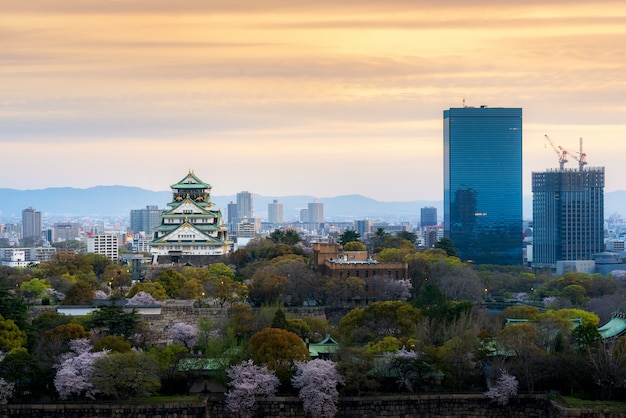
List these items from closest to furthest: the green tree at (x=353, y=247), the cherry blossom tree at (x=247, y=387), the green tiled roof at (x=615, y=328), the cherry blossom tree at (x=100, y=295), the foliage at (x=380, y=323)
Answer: the cherry blossom tree at (x=247, y=387) < the green tiled roof at (x=615, y=328) < the foliage at (x=380, y=323) < the cherry blossom tree at (x=100, y=295) < the green tree at (x=353, y=247)

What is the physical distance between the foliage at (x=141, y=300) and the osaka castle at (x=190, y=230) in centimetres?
2945

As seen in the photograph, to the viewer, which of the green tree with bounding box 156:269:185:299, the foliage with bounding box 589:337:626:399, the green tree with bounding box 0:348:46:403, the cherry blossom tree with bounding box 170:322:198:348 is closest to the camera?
the foliage with bounding box 589:337:626:399

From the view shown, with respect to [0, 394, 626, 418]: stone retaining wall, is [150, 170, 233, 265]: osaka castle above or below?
above

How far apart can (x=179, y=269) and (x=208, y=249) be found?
42.9ft

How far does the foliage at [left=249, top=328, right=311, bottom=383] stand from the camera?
51312 millimetres

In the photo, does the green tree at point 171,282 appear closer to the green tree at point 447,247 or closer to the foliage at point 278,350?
the foliage at point 278,350

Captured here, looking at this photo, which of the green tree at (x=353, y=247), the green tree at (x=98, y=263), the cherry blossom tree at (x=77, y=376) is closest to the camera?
the cherry blossom tree at (x=77, y=376)

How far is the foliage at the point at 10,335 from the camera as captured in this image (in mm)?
53362

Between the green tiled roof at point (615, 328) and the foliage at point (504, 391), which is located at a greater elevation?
the green tiled roof at point (615, 328)

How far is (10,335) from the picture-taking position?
177 feet

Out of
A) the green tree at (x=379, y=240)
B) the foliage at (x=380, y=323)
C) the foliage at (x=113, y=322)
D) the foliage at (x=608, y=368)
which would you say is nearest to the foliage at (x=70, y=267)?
A: the green tree at (x=379, y=240)

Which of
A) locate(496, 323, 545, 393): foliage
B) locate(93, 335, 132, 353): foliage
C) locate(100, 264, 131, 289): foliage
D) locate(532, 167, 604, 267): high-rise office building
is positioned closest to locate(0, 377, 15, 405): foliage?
locate(93, 335, 132, 353): foliage

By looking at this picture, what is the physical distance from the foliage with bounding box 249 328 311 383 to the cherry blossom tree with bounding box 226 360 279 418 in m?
0.64

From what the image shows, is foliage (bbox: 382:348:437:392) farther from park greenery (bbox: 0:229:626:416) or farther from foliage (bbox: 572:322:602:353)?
foliage (bbox: 572:322:602:353)
